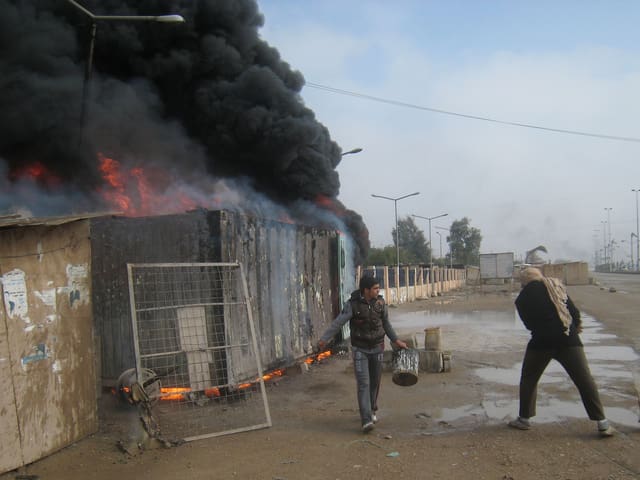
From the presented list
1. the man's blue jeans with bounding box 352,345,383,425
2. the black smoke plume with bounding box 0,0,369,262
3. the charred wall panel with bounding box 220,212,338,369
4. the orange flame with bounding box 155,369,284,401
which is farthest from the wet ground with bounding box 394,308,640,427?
the black smoke plume with bounding box 0,0,369,262

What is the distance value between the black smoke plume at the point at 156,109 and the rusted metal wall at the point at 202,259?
613cm

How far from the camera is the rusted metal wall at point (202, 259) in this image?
654 centimetres

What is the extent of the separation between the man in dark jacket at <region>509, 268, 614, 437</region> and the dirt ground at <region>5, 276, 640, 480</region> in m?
0.35

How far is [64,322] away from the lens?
484 cm

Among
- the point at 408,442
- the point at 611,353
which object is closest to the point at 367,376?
the point at 408,442

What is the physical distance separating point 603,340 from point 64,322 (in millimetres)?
10314

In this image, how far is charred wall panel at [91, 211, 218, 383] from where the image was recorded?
6.57 m

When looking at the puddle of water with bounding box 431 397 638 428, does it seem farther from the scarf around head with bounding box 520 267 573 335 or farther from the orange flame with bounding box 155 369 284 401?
the orange flame with bounding box 155 369 284 401

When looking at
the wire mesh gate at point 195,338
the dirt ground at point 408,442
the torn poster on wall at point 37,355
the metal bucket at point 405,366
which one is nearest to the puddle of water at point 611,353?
the dirt ground at point 408,442

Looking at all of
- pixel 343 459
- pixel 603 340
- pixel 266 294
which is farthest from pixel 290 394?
pixel 603 340

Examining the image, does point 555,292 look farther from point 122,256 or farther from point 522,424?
point 122,256

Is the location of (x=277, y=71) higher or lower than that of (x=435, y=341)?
higher

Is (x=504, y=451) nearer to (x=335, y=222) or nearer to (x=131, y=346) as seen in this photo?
(x=131, y=346)

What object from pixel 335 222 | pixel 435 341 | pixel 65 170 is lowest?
pixel 435 341
